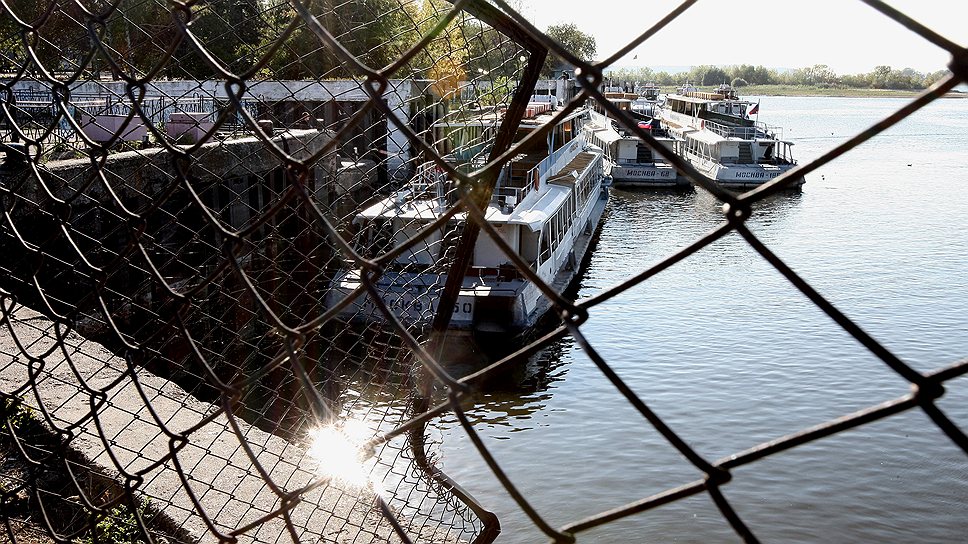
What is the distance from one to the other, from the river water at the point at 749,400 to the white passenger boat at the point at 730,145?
6436 mm

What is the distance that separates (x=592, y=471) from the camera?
945cm

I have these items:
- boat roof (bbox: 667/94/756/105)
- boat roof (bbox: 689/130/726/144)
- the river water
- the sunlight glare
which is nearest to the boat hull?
boat roof (bbox: 689/130/726/144)

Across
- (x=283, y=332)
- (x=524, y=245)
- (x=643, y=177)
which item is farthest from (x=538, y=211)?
(x=643, y=177)

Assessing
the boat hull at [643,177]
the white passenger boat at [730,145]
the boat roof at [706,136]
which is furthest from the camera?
the boat hull at [643,177]

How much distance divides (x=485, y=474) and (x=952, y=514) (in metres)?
4.94

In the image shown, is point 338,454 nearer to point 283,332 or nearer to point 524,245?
point 283,332

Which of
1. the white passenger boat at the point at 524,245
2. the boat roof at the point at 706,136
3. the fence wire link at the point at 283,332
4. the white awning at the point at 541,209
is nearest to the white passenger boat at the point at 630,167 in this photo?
the boat roof at the point at 706,136

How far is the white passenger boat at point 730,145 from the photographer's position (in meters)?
28.1

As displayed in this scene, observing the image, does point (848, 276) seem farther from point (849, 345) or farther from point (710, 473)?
point (710, 473)

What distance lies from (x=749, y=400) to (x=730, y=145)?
19.8 metres

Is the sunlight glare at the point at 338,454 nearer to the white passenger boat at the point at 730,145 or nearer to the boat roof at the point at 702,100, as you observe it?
the white passenger boat at the point at 730,145

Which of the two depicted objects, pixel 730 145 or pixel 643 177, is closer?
pixel 730 145

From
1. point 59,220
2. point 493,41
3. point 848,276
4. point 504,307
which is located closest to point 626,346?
point 504,307

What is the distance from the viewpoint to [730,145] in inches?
1160
